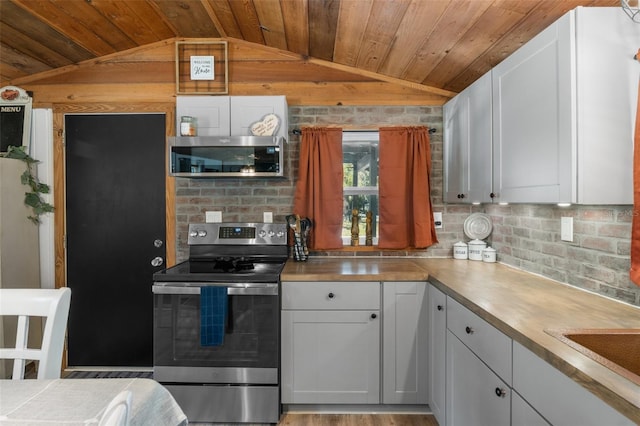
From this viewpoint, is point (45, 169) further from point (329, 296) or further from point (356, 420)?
point (356, 420)

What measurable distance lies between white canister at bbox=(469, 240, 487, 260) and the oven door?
1.52 m

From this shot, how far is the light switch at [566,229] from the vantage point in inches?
72.7

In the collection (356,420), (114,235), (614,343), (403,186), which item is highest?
(403,186)

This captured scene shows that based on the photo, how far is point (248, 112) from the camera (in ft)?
8.68

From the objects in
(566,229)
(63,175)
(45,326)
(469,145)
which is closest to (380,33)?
(469,145)

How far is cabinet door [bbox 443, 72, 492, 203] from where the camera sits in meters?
2.09

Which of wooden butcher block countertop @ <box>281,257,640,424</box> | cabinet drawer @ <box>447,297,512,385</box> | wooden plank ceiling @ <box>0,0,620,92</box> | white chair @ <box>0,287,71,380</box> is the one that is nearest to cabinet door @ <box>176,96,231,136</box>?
wooden plank ceiling @ <box>0,0,620,92</box>

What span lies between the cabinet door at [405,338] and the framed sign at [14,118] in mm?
2986

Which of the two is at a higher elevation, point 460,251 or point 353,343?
point 460,251

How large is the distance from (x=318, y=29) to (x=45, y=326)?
2.14 meters

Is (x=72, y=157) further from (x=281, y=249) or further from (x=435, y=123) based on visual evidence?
(x=435, y=123)

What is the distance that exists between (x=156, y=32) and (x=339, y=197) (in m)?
1.84

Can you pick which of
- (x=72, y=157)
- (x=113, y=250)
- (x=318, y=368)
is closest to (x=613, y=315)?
(x=318, y=368)

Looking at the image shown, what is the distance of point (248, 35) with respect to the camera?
9.08ft
